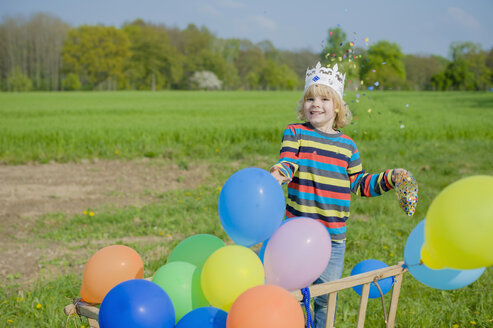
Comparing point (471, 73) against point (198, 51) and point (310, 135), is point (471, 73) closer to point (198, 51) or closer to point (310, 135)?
point (198, 51)

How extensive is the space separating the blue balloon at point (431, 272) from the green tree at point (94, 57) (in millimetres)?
63328

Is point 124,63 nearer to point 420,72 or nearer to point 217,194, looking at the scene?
point 420,72

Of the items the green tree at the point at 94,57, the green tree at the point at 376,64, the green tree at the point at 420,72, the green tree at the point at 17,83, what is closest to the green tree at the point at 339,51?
the green tree at the point at 376,64

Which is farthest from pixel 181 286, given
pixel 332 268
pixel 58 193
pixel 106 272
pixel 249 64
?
pixel 249 64

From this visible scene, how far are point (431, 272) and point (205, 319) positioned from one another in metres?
0.95

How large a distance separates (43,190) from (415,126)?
9.56m

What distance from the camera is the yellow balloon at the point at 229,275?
158 cm

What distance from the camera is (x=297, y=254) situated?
5.58ft

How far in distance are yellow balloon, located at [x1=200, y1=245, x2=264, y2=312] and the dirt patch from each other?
2.31m

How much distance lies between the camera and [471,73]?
55781mm

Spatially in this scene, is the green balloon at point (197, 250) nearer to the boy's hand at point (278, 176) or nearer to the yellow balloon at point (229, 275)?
the yellow balloon at point (229, 275)

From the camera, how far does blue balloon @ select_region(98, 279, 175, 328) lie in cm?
148

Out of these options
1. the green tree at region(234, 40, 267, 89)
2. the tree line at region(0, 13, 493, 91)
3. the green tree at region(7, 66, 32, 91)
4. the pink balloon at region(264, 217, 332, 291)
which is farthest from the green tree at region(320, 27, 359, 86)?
the green tree at region(234, 40, 267, 89)

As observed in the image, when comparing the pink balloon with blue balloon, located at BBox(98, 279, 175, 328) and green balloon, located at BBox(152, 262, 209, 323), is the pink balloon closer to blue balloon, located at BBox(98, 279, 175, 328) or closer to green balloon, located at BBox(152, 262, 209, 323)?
green balloon, located at BBox(152, 262, 209, 323)
